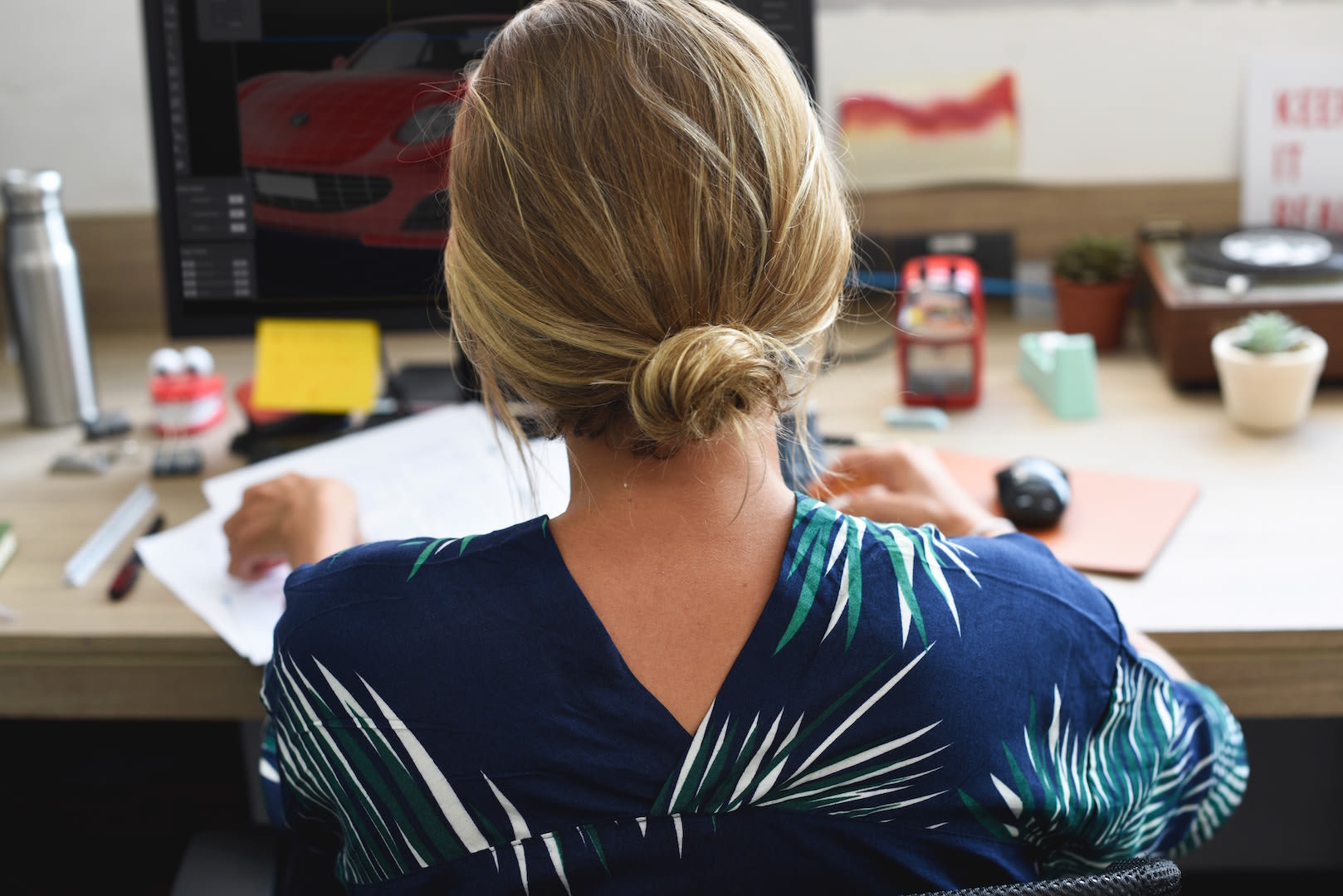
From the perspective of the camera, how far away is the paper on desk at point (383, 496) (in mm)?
1074

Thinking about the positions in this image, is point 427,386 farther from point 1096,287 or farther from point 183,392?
point 1096,287

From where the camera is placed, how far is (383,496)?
121cm

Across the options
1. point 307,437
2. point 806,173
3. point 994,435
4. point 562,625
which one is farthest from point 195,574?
point 994,435

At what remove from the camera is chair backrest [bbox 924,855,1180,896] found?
595 mm

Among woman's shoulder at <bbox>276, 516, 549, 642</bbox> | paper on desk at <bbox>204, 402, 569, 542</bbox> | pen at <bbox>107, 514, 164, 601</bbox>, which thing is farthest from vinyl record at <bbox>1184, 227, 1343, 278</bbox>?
pen at <bbox>107, 514, 164, 601</bbox>

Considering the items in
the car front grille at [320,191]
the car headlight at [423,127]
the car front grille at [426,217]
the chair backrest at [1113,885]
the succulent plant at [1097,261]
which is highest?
Answer: the car headlight at [423,127]

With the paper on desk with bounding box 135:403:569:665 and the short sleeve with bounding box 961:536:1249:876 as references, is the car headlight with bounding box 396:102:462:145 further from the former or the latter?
the short sleeve with bounding box 961:536:1249:876

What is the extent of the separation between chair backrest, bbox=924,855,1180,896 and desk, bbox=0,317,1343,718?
41 centimetres

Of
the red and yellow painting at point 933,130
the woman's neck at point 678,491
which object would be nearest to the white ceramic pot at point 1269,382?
the red and yellow painting at point 933,130

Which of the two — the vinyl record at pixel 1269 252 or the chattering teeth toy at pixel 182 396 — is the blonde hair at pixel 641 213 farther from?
the vinyl record at pixel 1269 252

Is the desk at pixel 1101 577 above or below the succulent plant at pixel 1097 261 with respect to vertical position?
below

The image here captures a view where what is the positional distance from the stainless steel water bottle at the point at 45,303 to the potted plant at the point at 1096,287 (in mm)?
1111

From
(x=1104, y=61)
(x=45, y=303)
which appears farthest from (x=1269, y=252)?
(x=45, y=303)

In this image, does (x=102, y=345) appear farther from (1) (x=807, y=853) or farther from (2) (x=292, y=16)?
(1) (x=807, y=853)
